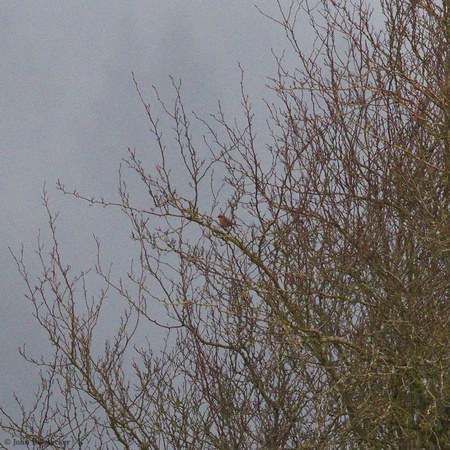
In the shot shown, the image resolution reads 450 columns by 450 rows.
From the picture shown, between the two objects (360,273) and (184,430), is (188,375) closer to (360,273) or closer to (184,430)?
(184,430)

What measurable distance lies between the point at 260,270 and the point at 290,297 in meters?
0.48

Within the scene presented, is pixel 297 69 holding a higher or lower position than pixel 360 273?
higher

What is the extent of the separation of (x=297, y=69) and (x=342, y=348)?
11.7 ft

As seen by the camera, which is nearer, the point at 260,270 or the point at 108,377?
the point at 260,270

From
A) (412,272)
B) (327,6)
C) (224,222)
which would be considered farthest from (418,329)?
(327,6)

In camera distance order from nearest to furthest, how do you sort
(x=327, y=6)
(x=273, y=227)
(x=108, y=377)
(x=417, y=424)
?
(x=417, y=424) < (x=273, y=227) < (x=108, y=377) < (x=327, y=6)

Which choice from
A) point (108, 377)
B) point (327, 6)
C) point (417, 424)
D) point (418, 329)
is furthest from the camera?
point (327, 6)

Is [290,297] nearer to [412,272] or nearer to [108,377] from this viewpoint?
[412,272]

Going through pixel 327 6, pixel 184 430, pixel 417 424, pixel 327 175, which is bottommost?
pixel 417 424

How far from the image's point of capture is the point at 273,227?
7.80 m

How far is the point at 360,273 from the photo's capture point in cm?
754

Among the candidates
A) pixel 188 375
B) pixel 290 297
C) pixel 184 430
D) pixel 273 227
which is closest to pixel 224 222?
pixel 273 227

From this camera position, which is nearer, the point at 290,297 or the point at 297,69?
the point at 290,297

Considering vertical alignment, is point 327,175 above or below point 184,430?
above
